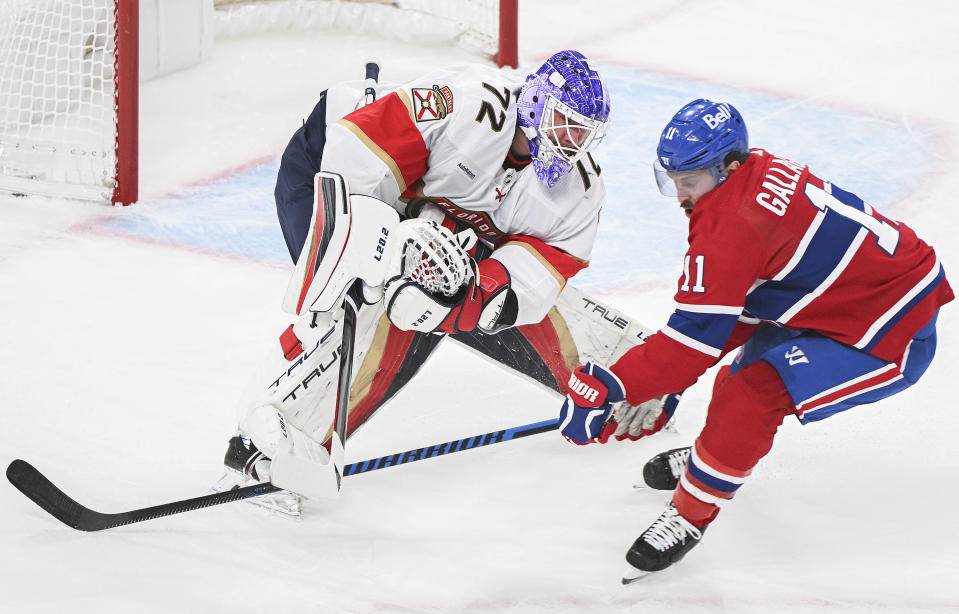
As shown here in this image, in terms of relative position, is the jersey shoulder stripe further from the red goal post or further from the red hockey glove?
the red goal post

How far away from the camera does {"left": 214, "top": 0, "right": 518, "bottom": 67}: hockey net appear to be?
5.55 meters

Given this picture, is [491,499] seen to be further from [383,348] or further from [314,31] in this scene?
[314,31]

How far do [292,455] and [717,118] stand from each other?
3.75ft

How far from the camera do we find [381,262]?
252 cm

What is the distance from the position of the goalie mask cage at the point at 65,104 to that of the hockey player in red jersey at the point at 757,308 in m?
2.51

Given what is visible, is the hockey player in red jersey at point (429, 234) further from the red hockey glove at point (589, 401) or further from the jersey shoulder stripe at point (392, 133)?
the red hockey glove at point (589, 401)

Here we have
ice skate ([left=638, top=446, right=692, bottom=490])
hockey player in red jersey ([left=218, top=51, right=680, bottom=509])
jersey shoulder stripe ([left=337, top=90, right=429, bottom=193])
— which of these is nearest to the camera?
hockey player in red jersey ([left=218, top=51, right=680, bottom=509])

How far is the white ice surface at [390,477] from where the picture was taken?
2.42 m

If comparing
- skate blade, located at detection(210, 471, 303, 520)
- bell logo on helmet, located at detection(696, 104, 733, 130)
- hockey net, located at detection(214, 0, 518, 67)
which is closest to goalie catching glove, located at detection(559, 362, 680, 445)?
bell logo on helmet, located at detection(696, 104, 733, 130)

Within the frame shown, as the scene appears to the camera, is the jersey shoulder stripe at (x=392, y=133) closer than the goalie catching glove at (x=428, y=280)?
No

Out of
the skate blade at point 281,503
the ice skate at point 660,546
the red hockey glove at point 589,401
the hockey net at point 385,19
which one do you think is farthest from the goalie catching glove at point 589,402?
the hockey net at point 385,19

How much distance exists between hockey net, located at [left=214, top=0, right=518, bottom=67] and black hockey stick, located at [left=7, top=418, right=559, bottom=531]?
3191 millimetres

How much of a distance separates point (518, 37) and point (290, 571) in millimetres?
3878

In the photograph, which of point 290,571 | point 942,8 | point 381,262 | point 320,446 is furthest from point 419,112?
point 942,8
